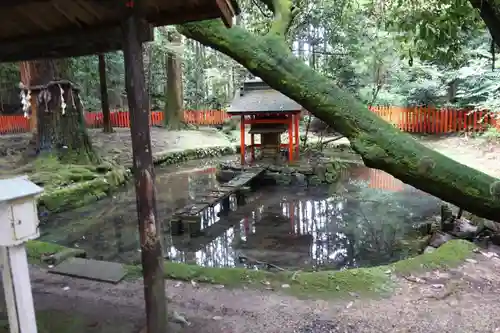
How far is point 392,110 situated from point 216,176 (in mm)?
10830

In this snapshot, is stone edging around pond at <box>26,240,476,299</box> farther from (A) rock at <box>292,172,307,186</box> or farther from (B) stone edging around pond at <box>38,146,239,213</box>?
(A) rock at <box>292,172,307,186</box>

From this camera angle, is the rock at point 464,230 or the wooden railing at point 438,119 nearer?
the rock at point 464,230

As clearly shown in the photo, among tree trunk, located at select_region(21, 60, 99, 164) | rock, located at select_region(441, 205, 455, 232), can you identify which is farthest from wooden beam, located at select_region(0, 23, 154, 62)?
tree trunk, located at select_region(21, 60, 99, 164)

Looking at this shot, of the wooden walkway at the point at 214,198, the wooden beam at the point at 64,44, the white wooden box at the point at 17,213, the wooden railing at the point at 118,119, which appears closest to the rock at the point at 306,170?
the wooden walkway at the point at 214,198

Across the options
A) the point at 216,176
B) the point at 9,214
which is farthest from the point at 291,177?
the point at 9,214

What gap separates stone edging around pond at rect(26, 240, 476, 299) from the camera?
14.7 feet

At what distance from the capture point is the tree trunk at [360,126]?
378cm

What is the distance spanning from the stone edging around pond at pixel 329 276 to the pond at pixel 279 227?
1853mm

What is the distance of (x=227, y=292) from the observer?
4.49 m

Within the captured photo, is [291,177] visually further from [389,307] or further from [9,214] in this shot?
[9,214]

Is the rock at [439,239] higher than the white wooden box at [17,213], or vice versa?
the white wooden box at [17,213]

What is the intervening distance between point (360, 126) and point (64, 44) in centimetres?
288

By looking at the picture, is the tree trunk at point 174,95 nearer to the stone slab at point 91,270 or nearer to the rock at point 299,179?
the rock at point 299,179

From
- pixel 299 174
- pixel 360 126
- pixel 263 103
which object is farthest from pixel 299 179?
pixel 360 126
